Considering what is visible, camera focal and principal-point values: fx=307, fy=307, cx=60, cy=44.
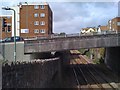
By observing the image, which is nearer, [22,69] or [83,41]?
[22,69]

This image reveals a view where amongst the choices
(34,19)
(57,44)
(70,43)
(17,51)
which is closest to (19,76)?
(17,51)

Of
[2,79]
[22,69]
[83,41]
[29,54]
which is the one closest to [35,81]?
[22,69]

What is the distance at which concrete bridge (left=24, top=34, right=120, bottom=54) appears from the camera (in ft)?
144

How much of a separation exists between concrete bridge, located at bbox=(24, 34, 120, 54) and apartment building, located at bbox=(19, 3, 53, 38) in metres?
51.0

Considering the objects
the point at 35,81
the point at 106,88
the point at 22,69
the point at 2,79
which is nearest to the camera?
the point at 2,79

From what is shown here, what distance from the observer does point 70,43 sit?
46.0m

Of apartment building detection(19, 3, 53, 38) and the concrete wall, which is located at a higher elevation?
apartment building detection(19, 3, 53, 38)

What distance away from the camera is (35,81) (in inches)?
824

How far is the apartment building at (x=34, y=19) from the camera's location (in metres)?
97.2

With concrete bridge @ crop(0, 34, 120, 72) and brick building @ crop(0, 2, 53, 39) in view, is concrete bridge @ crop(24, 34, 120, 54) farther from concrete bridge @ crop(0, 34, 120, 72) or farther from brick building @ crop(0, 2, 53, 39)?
brick building @ crop(0, 2, 53, 39)

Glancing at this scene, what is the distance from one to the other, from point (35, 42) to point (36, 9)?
5585cm

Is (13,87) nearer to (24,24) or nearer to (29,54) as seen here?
(29,54)

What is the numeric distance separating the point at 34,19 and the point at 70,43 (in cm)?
5352

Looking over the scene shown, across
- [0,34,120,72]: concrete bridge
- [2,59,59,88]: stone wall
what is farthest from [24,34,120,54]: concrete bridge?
[2,59,59,88]: stone wall
